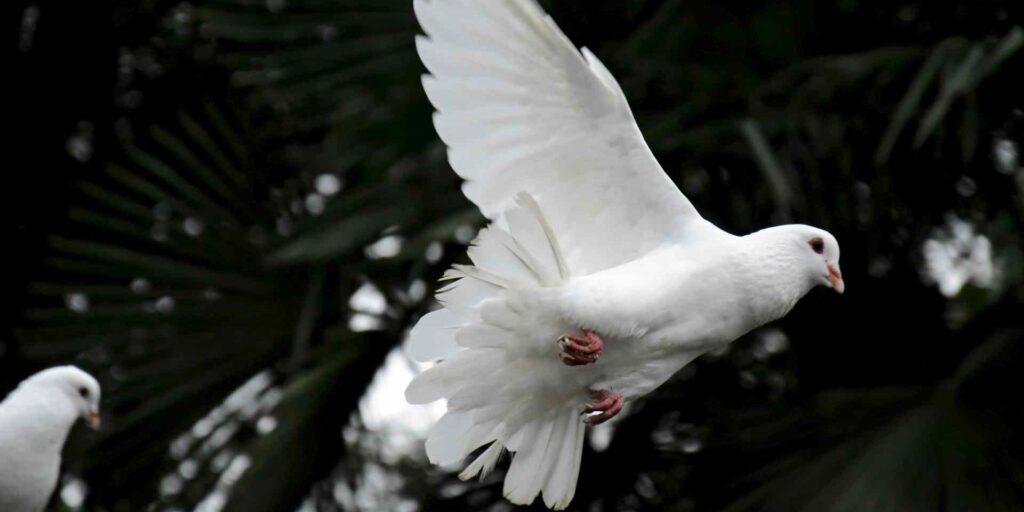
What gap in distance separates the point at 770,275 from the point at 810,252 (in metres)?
0.14

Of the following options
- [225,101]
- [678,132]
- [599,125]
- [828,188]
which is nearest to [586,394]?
[599,125]

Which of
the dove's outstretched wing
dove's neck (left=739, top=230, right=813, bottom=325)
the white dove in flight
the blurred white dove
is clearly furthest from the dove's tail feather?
the blurred white dove

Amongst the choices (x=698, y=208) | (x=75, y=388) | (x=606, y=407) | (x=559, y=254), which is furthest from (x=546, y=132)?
(x=75, y=388)

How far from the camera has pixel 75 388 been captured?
5.48 m

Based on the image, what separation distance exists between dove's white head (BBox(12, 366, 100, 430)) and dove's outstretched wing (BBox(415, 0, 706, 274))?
1689 millimetres

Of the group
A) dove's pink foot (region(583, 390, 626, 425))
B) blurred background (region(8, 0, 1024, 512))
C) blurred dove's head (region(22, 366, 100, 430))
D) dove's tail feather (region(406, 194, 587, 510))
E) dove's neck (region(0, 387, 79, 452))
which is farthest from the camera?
blurred dove's head (region(22, 366, 100, 430))

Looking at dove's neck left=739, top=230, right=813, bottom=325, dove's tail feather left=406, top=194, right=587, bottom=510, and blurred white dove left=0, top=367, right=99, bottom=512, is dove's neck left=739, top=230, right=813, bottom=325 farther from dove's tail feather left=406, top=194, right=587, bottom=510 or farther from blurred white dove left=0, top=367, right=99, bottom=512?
blurred white dove left=0, top=367, right=99, bottom=512

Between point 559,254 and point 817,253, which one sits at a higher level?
point 559,254

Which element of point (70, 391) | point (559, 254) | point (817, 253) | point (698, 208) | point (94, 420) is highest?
→ point (559, 254)

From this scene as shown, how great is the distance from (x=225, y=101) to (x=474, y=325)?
314 cm

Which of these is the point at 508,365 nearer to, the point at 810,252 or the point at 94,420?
the point at 810,252

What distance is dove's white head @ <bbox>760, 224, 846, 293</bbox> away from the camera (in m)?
4.31

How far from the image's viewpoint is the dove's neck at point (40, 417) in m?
5.38

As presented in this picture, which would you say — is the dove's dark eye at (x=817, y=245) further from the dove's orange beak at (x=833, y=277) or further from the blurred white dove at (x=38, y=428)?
the blurred white dove at (x=38, y=428)
